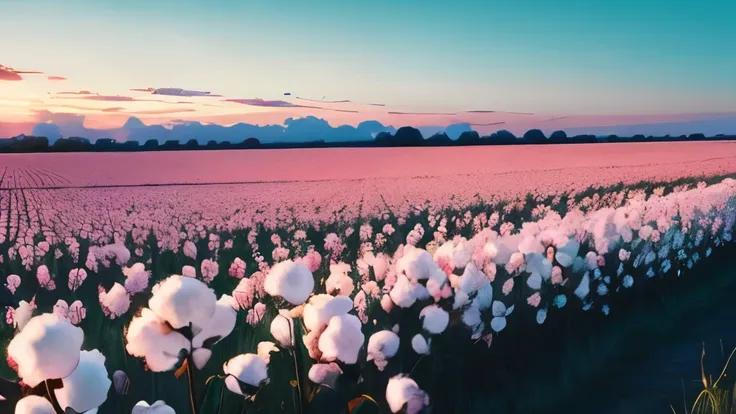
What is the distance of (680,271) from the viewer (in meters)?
6.24

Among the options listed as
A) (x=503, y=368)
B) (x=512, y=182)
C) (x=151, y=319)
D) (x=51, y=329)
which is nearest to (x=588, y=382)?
(x=503, y=368)

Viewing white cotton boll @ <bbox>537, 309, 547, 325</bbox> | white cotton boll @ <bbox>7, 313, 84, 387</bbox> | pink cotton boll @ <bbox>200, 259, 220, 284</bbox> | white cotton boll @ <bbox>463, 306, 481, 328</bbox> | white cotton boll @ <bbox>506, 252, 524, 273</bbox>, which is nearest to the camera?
white cotton boll @ <bbox>7, 313, 84, 387</bbox>

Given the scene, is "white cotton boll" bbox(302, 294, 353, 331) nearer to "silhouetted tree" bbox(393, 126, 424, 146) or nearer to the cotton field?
the cotton field

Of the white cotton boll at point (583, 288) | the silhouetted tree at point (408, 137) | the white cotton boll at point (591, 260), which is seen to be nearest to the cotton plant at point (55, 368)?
the white cotton boll at point (583, 288)

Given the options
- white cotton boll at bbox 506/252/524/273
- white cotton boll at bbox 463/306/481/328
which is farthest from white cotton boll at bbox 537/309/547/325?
white cotton boll at bbox 463/306/481/328

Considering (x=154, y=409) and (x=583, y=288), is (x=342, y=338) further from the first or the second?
(x=583, y=288)

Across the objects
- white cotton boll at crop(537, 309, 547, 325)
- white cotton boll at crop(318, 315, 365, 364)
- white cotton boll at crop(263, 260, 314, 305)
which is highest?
white cotton boll at crop(263, 260, 314, 305)

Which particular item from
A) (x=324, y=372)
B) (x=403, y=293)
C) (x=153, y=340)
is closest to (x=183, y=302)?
(x=153, y=340)

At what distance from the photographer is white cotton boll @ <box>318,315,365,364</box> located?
195cm

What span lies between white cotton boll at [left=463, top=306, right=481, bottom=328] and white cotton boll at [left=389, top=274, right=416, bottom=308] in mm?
390

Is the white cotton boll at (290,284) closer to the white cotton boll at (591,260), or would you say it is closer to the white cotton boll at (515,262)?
the white cotton boll at (515,262)

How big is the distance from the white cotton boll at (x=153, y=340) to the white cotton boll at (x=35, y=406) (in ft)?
0.69

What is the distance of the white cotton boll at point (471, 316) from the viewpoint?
3125 millimetres

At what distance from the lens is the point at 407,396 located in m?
2.07
